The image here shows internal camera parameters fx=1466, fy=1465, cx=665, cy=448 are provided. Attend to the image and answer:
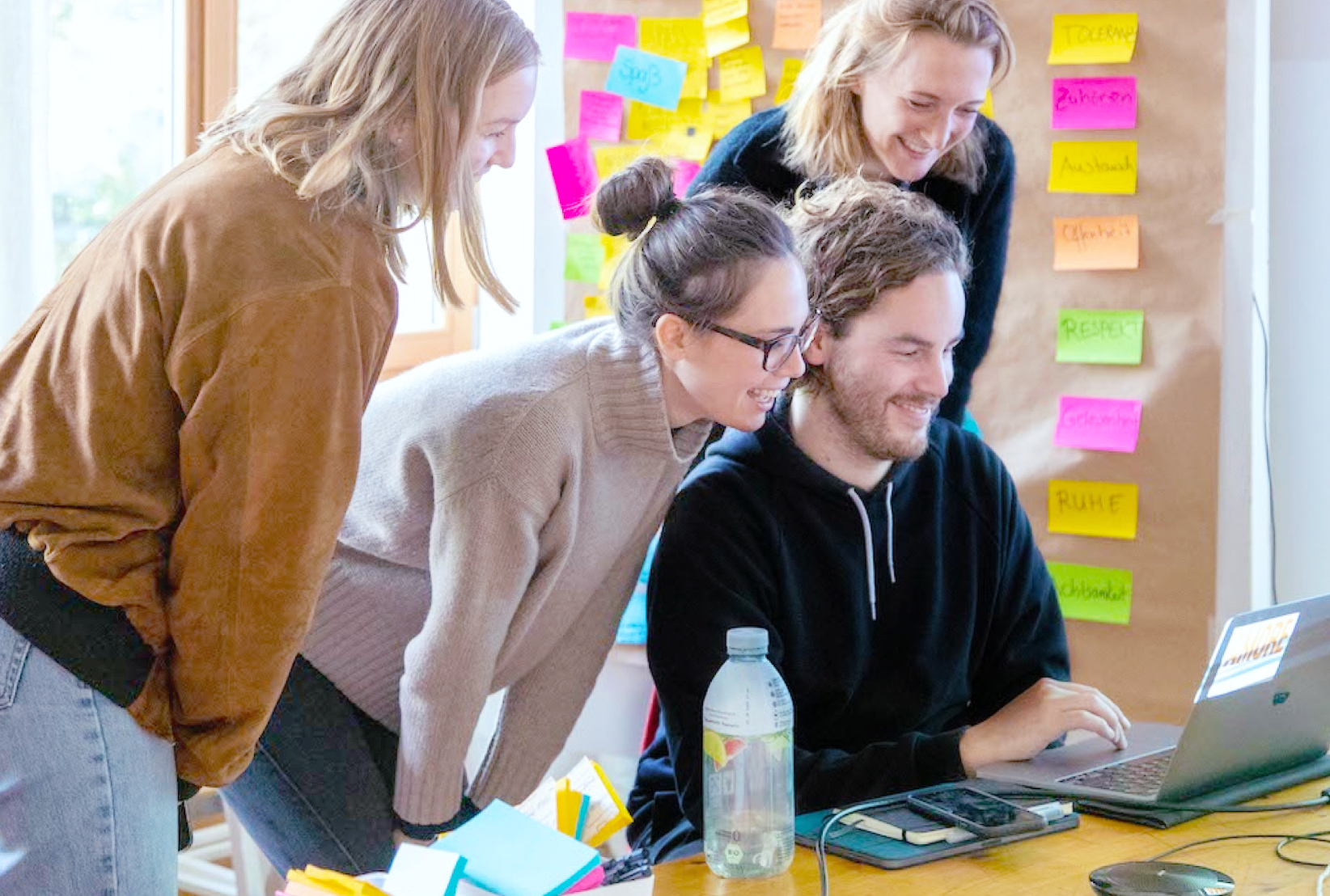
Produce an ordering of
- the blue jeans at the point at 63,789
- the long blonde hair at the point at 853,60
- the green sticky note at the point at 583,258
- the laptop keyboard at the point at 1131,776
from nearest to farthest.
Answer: the blue jeans at the point at 63,789
the laptop keyboard at the point at 1131,776
the long blonde hair at the point at 853,60
the green sticky note at the point at 583,258

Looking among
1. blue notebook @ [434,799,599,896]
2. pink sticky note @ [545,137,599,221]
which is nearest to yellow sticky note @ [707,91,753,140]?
pink sticky note @ [545,137,599,221]

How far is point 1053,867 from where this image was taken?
3.79 ft

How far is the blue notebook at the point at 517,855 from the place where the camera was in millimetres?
1092

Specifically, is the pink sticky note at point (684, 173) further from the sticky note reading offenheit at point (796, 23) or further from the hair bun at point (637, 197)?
the hair bun at point (637, 197)

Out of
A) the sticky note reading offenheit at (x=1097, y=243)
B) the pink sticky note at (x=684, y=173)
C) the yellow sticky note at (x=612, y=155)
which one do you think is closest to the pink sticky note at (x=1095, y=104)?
the sticky note reading offenheit at (x=1097, y=243)

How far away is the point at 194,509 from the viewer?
123 cm

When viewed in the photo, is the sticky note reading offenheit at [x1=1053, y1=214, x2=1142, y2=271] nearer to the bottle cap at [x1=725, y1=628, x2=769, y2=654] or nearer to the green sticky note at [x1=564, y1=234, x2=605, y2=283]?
the green sticky note at [x1=564, y1=234, x2=605, y2=283]

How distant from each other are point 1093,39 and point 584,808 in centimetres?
175

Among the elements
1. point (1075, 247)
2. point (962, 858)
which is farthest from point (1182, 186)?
point (962, 858)

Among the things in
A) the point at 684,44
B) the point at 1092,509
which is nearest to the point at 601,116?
the point at 684,44

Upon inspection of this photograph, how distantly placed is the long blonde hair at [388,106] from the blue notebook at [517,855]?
0.49 m

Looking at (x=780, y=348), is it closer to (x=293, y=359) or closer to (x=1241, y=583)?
(x=293, y=359)

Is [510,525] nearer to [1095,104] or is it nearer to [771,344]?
[771,344]

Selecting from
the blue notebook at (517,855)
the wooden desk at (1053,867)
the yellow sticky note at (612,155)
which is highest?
the yellow sticky note at (612,155)
